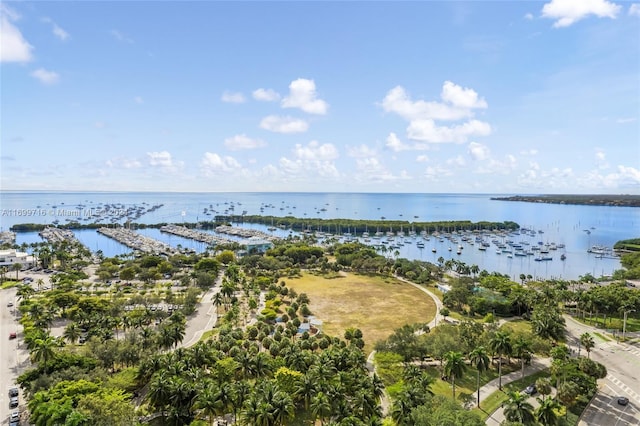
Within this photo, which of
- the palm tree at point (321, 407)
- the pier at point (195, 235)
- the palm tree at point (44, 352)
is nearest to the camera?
the palm tree at point (321, 407)

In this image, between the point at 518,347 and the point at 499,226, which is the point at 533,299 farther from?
the point at 499,226

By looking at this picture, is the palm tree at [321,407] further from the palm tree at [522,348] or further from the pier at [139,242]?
the pier at [139,242]

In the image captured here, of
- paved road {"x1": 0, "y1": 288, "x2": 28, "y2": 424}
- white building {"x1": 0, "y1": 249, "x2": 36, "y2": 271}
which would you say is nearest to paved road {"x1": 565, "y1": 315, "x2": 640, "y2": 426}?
paved road {"x1": 0, "y1": 288, "x2": 28, "y2": 424}

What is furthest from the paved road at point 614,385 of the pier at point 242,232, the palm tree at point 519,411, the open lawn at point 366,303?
the pier at point 242,232

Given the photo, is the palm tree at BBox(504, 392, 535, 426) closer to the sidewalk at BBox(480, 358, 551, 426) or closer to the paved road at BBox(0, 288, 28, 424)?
the sidewalk at BBox(480, 358, 551, 426)

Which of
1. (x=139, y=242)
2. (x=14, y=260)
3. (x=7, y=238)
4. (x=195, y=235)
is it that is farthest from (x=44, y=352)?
(x=7, y=238)

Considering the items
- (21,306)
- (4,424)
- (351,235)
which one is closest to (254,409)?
(4,424)

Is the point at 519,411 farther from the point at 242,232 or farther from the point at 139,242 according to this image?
the point at 242,232
